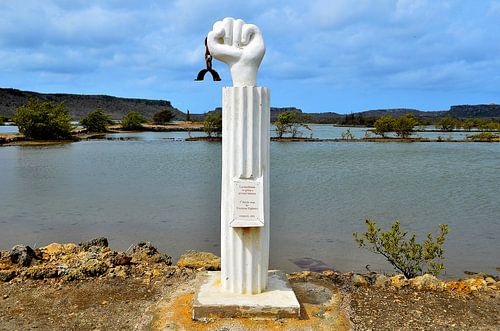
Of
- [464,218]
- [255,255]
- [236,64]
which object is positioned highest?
[236,64]

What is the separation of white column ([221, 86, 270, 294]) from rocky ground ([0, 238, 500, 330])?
59cm

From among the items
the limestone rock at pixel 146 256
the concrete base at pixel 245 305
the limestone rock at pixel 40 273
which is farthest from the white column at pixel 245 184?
the limestone rock at pixel 40 273

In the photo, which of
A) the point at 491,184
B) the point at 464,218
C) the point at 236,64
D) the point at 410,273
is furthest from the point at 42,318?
the point at 491,184

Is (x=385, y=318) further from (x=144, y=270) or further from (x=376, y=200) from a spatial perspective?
(x=376, y=200)

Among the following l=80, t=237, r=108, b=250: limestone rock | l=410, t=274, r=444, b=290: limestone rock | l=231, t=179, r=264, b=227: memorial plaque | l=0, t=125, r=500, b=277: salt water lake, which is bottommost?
l=0, t=125, r=500, b=277: salt water lake

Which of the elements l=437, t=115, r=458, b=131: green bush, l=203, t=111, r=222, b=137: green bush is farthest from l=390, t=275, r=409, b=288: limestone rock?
l=437, t=115, r=458, b=131: green bush

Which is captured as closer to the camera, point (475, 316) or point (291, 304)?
point (291, 304)

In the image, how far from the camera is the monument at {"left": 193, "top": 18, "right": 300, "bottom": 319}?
188 inches

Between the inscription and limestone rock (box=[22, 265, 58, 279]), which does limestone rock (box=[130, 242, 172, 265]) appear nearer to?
limestone rock (box=[22, 265, 58, 279])

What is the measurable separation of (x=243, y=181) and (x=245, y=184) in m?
0.04

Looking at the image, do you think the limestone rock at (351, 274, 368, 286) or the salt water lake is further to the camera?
the salt water lake

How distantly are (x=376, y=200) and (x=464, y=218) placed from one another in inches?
120

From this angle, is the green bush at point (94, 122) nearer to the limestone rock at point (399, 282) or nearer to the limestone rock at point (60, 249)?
the limestone rock at point (60, 249)

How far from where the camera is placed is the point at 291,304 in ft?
15.6
